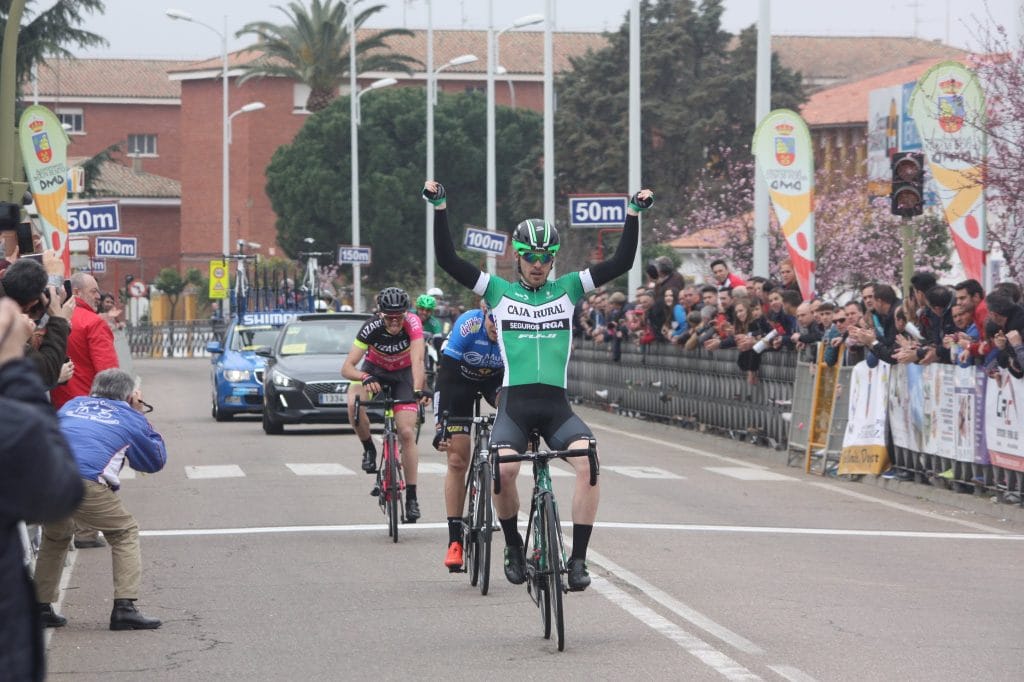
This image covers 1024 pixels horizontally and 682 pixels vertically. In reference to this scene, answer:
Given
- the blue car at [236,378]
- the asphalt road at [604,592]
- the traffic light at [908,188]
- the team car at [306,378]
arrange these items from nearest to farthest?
the asphalt road at [604,592]
the traffic light at [908,188]
the team car at [306,378]
the blue car at [236,378]

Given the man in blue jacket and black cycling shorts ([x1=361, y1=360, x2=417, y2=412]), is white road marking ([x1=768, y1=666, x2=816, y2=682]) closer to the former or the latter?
the man in blue jacket

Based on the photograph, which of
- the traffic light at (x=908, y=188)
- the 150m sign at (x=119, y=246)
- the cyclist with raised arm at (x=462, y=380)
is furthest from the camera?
the 150m sign at (x=119, y=246)

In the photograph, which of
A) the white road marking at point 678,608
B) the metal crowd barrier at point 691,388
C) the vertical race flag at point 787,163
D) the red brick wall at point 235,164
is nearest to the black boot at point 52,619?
the white road marking at point 678,608

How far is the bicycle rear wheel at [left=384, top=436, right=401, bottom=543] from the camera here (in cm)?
1329

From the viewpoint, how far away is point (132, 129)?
4478 inches

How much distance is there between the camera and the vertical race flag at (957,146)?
19.9 meters

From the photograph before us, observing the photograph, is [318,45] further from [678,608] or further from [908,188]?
[678,608]

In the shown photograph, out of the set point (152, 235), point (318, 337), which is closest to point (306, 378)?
point (318, 337)

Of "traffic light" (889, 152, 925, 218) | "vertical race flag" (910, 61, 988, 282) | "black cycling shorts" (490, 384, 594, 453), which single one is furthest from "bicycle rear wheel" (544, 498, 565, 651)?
"vertical race flag" (910, 61, 988, 282)

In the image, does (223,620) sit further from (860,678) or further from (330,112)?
(330,112)

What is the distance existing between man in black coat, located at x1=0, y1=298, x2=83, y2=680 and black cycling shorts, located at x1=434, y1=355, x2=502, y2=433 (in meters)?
6.89

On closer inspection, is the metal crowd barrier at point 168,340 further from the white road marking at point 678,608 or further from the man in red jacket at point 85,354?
the white road marking at point 678,608

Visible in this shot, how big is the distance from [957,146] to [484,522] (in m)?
10.9

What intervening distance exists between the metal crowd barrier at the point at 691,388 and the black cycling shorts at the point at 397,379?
27.2ft
